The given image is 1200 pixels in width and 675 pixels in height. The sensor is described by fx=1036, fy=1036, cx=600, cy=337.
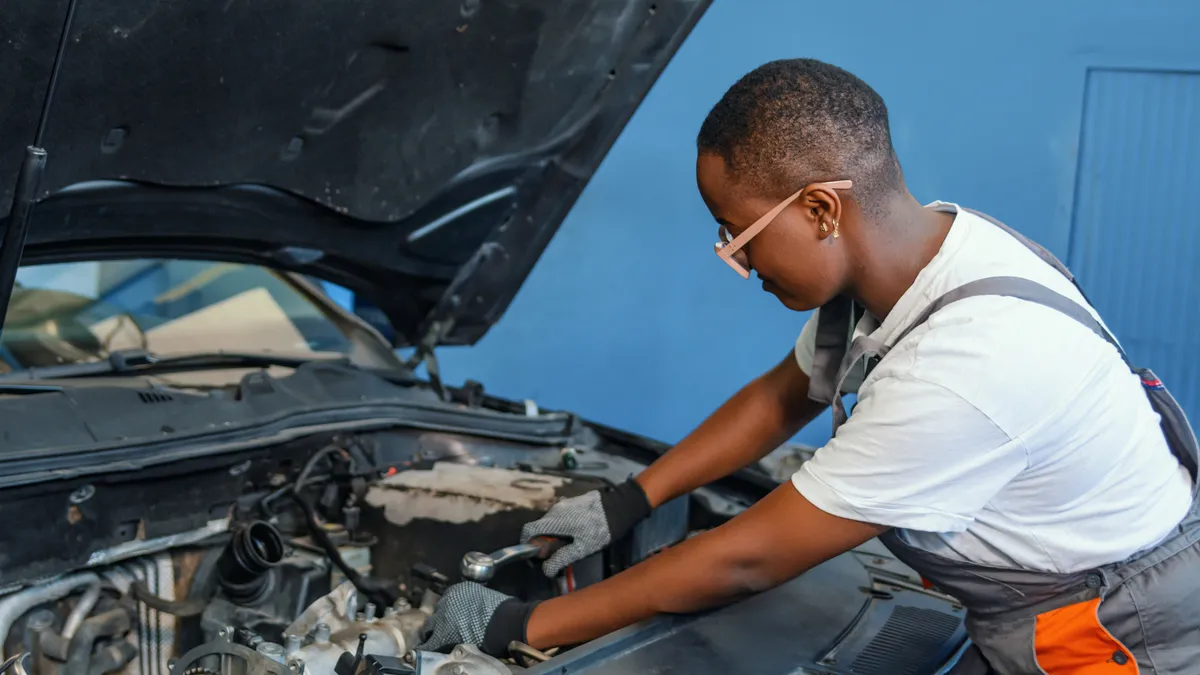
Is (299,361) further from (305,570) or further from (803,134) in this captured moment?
(803,134)

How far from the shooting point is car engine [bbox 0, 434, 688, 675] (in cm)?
156

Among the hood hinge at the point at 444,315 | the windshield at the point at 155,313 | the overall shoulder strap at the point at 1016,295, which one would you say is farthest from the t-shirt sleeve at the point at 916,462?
the windshield at the point at 155,313

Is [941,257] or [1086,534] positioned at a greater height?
[941,257]

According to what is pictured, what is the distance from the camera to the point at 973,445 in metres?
1.28

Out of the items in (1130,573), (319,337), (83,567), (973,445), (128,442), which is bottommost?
(1130,573)

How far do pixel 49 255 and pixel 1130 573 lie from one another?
1.90 m

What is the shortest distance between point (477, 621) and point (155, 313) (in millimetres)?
1221

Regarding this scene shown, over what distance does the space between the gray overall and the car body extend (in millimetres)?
190

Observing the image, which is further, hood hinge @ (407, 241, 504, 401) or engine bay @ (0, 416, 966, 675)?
hood hinge @ (407, 241, 504, 401)

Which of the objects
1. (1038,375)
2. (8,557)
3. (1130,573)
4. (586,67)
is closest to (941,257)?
(1038,375)

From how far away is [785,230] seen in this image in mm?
1404

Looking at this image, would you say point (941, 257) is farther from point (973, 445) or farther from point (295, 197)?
point (295, 197)

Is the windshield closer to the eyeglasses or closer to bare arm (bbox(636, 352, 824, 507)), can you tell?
bare arm (bbox(636, 352, 824, 507))

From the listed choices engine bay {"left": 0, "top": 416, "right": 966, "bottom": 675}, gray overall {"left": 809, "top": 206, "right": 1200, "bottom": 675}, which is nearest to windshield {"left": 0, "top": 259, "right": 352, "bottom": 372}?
engine bay {"left": 0, "top": 416, "right": 966, "bottom": 675}
